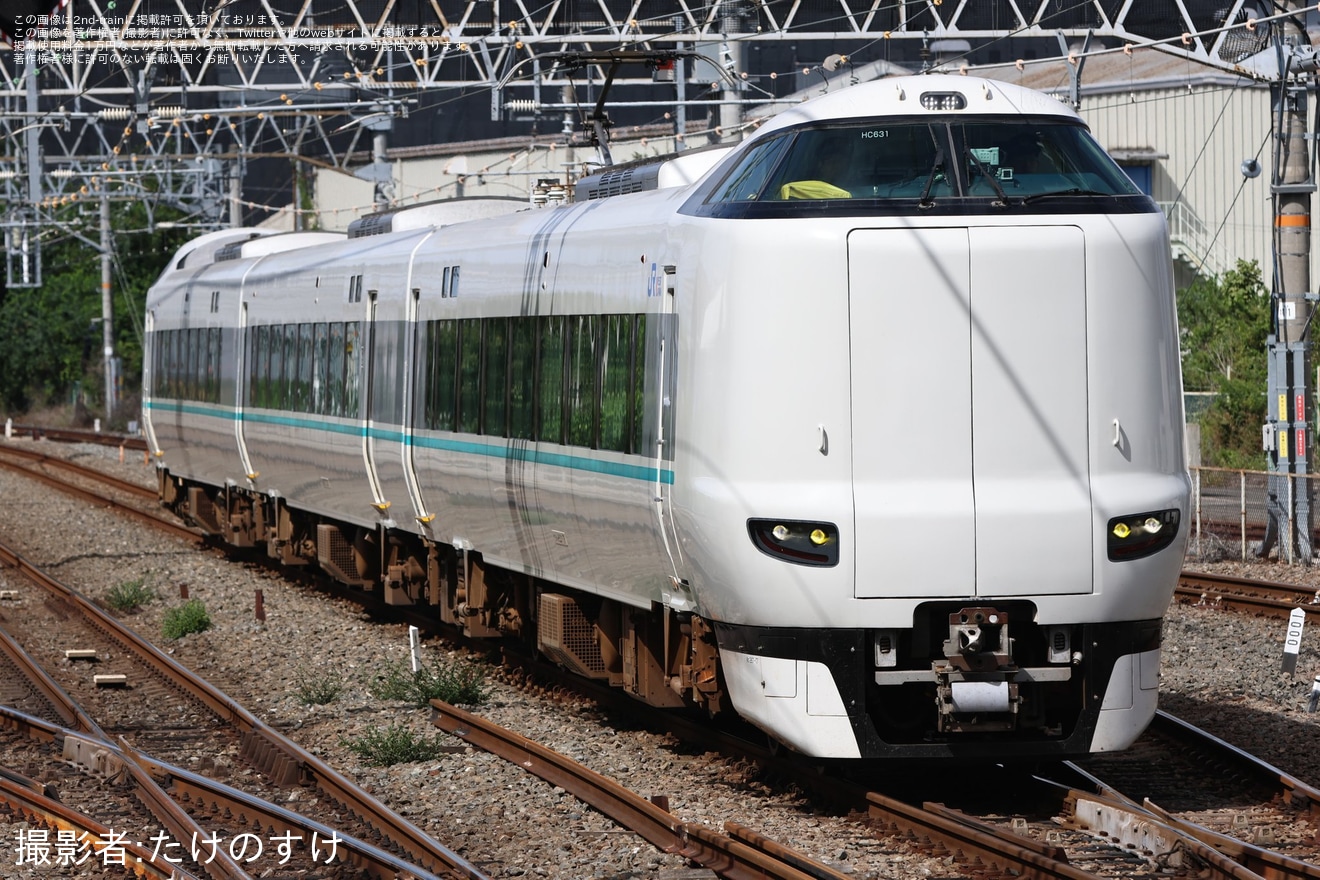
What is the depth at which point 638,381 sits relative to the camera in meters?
9.90

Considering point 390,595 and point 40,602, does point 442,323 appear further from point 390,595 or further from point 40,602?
point 40,602

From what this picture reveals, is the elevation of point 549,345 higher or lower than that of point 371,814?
higher

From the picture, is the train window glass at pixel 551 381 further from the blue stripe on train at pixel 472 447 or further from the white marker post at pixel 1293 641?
the white marker post at pixel 1293 641

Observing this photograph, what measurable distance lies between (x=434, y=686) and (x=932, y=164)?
530 centimetres

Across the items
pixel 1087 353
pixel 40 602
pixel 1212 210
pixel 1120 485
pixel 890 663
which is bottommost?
pixel 40 602

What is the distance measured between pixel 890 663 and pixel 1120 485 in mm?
1246

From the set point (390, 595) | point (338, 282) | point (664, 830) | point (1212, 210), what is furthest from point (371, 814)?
point (1212, 210)

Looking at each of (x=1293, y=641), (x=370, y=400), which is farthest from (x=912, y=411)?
(x=370, y=400)

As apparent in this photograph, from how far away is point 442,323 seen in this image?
1368 cm

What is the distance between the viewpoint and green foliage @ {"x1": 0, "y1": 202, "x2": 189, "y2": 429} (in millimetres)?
57594

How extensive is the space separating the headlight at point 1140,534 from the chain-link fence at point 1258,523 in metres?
10.4

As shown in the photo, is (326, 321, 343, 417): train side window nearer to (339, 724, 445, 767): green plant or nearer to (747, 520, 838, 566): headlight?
(339, 724, 445, 767): green plant

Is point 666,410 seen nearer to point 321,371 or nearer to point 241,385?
point 321,371

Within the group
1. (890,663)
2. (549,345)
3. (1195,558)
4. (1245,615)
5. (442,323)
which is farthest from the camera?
(1195,558)
